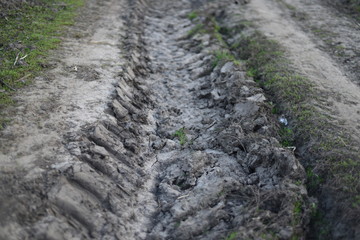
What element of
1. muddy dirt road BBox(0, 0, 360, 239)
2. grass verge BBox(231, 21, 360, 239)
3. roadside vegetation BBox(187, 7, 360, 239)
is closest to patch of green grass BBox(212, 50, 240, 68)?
roadside vegetation BBox(187, 7, 360, 239)

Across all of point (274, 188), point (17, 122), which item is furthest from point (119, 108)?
point (274, 188)

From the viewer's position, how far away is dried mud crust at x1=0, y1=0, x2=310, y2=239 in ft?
15.2

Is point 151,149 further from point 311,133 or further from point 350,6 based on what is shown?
point 350,6

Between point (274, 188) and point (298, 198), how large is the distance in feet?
1.38

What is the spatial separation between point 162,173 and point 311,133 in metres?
3.02

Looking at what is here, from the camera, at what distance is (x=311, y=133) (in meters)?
6.25

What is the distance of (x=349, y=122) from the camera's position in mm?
6465

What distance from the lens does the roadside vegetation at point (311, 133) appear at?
4969 mm

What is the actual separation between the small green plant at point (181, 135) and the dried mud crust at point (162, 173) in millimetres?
38

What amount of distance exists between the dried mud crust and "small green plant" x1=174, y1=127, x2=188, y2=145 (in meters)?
0.04

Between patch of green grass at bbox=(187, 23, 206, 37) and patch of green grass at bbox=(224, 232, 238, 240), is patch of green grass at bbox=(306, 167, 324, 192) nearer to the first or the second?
patch of green grass at bbox=(224, 232, 238, 240)

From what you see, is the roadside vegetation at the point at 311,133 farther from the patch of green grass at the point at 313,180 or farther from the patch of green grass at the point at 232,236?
the patch of green grass at the point at 232,236

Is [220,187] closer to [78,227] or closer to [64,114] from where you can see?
[78,227]

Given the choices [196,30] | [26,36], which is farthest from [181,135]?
[196,30]
